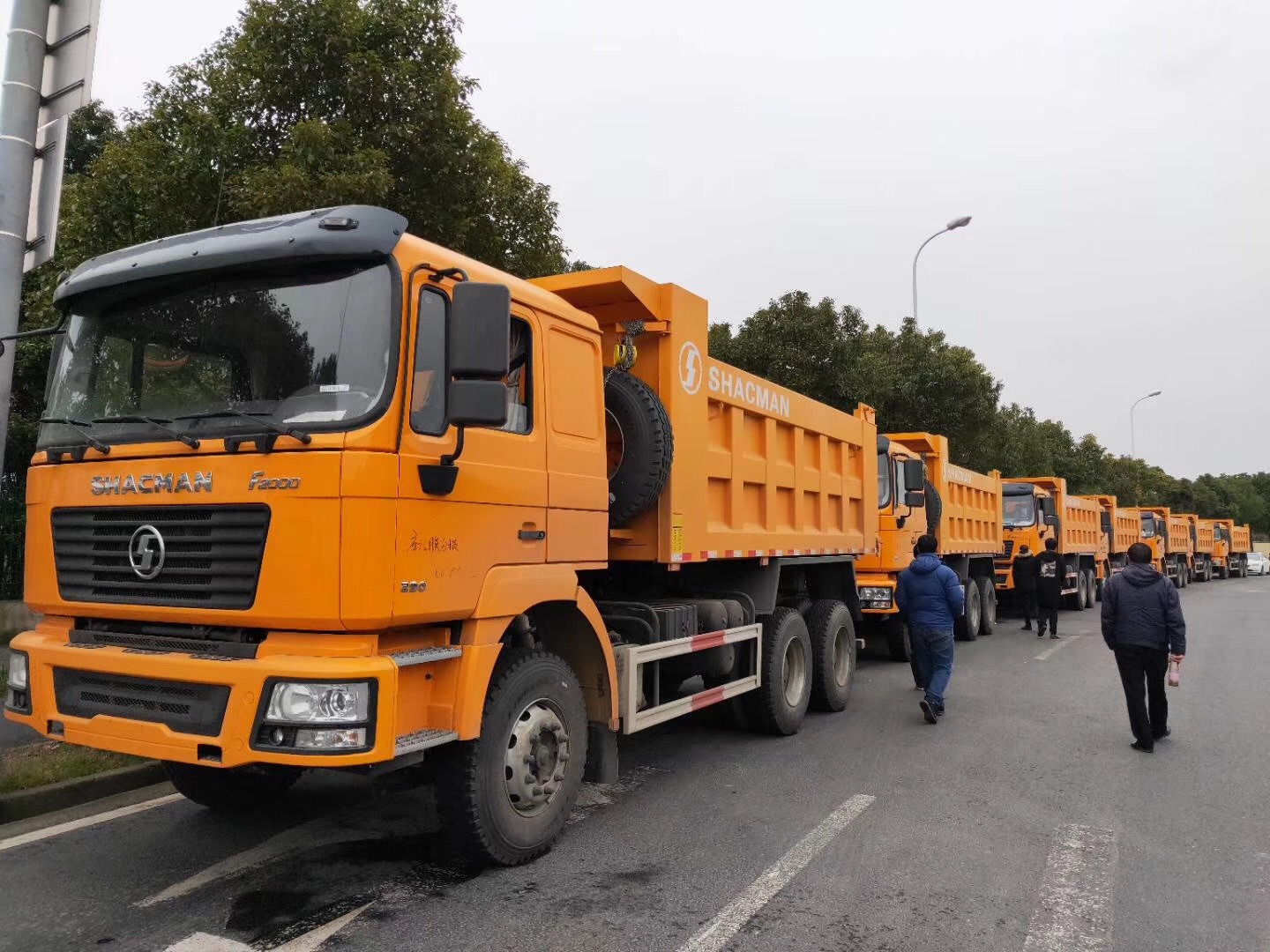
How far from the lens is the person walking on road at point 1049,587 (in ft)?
47.2

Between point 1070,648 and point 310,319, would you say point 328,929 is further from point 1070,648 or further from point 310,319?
point 1070,648

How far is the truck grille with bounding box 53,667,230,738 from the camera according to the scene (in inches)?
134

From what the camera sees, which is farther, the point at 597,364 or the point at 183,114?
the point at 183,114

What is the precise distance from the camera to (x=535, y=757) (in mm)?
4191

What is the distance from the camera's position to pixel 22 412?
39.6 ft

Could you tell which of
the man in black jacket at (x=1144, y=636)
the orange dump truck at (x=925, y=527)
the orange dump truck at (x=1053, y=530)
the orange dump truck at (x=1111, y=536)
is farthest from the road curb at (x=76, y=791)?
the orange dump truck at (x=1111, y=536)

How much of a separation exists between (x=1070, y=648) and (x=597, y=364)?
10620 mm

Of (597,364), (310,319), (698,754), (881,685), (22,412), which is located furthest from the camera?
(22,412)

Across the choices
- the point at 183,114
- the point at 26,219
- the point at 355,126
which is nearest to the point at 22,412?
the point at 183,114

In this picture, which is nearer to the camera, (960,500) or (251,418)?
(251,418)

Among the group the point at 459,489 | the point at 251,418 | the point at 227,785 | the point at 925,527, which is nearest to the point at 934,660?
the point at 925,527

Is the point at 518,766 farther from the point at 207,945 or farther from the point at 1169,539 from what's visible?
the point at 1169,539

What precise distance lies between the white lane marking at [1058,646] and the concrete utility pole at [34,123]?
37.5 ft

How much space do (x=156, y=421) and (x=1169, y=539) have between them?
3213 cm
